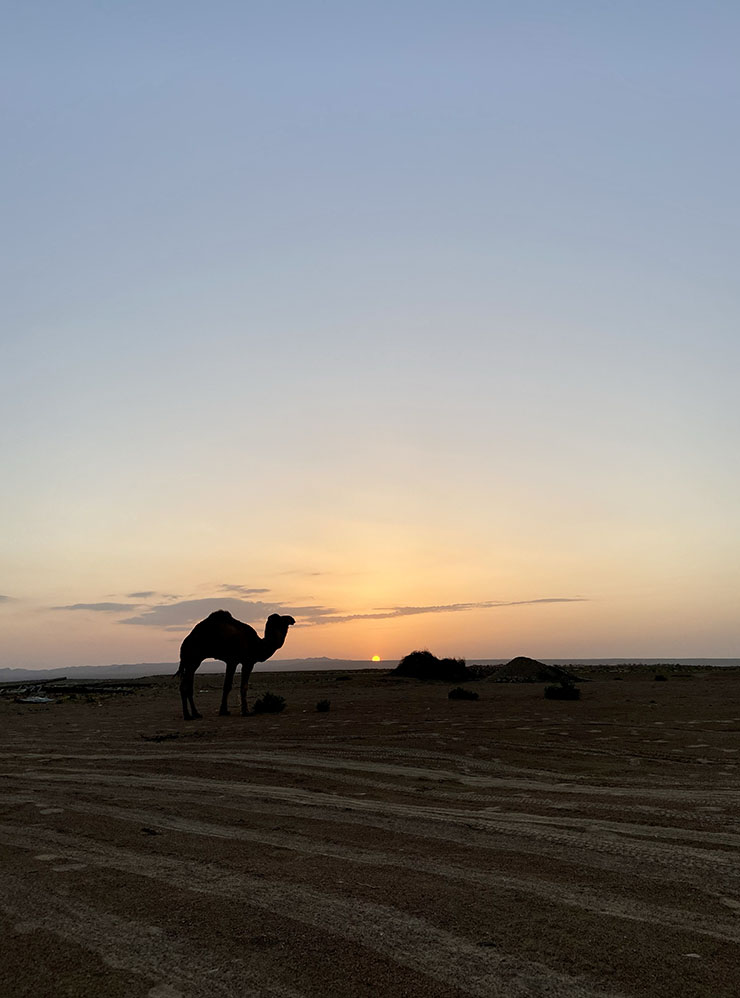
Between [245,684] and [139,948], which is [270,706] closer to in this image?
[245,684]

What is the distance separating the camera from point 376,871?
698 cm

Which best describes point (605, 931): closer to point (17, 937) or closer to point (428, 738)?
point (17, 937)

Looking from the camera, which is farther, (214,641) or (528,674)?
(528,674)

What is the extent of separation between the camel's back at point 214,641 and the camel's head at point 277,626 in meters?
1.78

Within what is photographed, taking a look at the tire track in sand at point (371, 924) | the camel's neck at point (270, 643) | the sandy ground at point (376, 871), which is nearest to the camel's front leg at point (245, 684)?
the camel's neck at point (270, 643)

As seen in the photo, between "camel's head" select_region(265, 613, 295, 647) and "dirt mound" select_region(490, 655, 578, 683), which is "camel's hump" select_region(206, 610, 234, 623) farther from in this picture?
"dirt mound" select_region(490, 655, 578, 683)

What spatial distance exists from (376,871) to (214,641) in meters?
18.9

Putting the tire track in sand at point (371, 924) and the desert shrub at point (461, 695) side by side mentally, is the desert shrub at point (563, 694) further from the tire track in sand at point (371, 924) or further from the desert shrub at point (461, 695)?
the tire track in sand at point (371, 924)

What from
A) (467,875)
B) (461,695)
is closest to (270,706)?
(461,695)

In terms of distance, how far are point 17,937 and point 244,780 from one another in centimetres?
657

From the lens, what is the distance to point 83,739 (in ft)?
60.8

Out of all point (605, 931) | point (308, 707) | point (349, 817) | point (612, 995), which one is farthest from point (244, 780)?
point (308, 707)

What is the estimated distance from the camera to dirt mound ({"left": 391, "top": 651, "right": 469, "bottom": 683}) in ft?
157

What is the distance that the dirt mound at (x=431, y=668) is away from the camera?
47.9m
